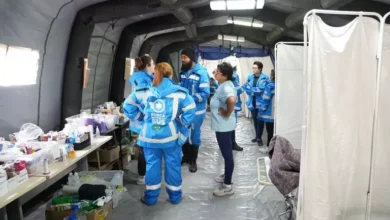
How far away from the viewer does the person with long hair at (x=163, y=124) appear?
264 cm

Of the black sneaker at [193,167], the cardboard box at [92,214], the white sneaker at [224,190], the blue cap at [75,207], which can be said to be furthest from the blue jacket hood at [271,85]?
the blue cap at [75,207]

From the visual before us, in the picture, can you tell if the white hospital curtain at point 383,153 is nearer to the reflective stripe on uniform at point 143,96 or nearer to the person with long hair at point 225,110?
the person with long hair at point 225,110

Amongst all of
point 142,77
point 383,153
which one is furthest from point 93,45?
point 383,153

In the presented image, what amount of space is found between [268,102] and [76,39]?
2838mm

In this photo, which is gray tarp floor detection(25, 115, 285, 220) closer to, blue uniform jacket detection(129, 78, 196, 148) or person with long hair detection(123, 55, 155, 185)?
person with long hair detection(123, 55, 155, 185)

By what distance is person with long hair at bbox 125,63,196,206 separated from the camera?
2.64 metres

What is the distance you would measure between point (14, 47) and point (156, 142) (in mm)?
1387

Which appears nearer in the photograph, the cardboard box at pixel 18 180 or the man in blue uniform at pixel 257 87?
the cardboard box at pixel 18 180

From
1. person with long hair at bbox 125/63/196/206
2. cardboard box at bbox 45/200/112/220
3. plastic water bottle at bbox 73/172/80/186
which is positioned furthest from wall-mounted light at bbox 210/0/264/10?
cardboard box at bbox 45/200/112/220

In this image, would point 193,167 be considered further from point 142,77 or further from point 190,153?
point 142,77

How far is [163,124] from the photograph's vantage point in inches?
104

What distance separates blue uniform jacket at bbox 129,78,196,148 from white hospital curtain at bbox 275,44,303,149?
1245 millimetres

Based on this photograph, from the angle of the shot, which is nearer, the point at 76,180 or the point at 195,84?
the point at 76,180

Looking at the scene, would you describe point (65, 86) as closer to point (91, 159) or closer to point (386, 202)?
point (91, 159)
